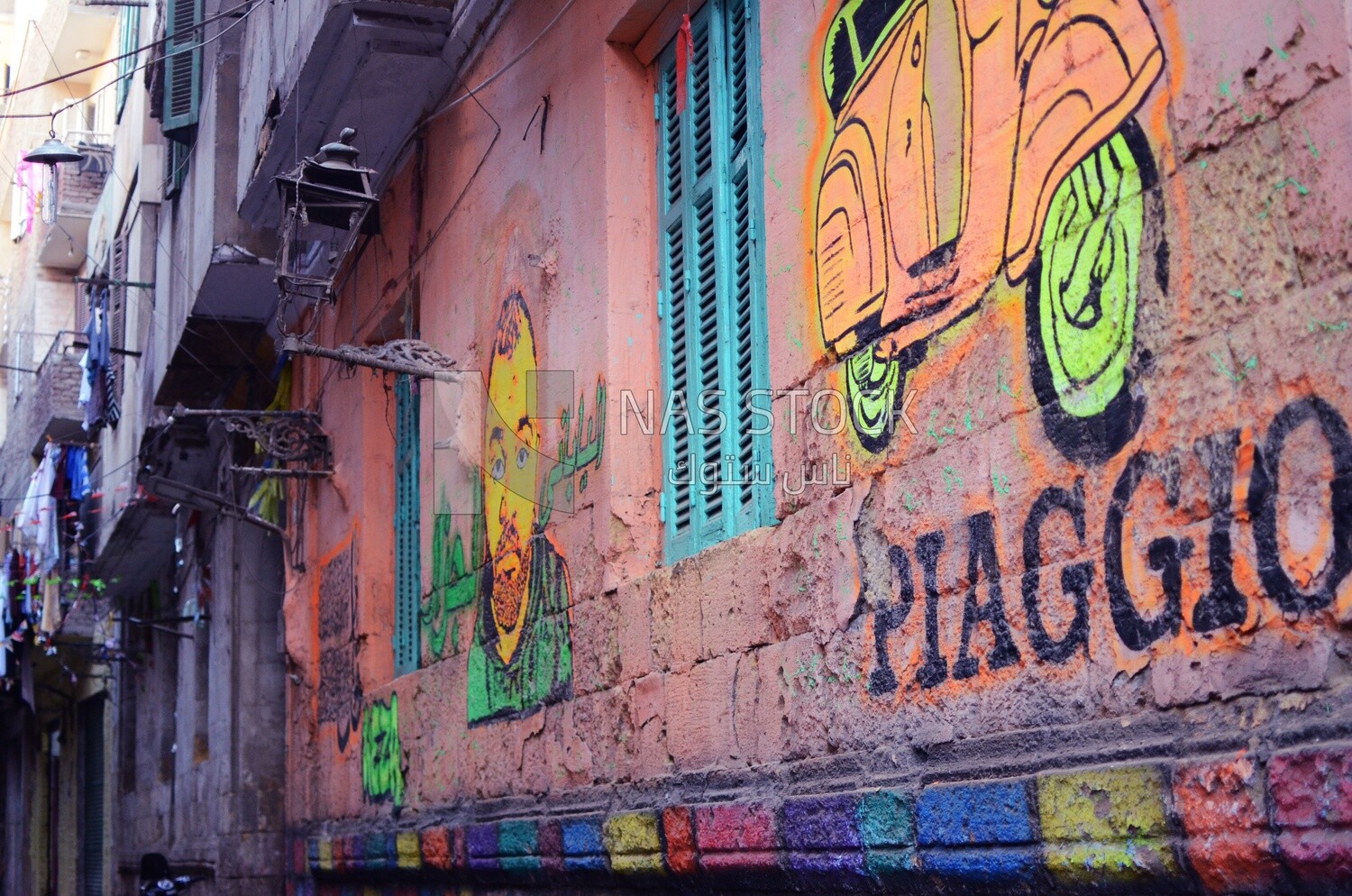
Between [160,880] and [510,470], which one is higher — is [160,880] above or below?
below

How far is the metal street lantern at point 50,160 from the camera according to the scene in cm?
1330

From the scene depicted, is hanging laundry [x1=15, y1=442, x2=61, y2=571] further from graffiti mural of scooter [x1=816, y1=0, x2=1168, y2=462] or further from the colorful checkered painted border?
graffiti mural of scooter [x1=816, y1=0, x2=1168, y2=462]

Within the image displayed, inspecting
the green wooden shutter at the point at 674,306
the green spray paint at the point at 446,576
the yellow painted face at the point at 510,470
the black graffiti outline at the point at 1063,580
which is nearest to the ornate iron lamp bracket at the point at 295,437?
the green spray paint at the point at 446,576

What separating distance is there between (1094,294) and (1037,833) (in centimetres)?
126

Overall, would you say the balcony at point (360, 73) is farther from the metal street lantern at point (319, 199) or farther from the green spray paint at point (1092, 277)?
the green spray paint at point (1092, 277)

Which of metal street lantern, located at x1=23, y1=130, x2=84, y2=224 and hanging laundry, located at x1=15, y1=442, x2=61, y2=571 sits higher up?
metal street lantern, located at x1=23, y1=130, x2=84, y2=224

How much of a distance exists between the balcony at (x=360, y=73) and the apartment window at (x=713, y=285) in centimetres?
211

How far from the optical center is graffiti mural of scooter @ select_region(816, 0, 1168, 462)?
11.7 ft

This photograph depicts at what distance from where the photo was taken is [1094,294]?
3.63m

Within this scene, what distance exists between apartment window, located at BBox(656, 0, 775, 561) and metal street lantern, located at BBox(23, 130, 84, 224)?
8.57 meters

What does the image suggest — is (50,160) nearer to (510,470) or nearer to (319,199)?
(319,199)

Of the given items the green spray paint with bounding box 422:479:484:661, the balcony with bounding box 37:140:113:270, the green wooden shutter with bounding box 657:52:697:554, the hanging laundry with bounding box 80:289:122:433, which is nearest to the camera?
the green wooden shutter with bounding box 657:52:697:554

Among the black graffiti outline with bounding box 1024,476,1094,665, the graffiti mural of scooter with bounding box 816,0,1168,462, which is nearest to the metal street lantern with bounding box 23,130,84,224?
the graffiti mural of scooter with bounding box 816,0,1168,462

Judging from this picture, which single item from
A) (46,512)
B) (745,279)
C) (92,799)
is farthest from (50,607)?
(745,279)
